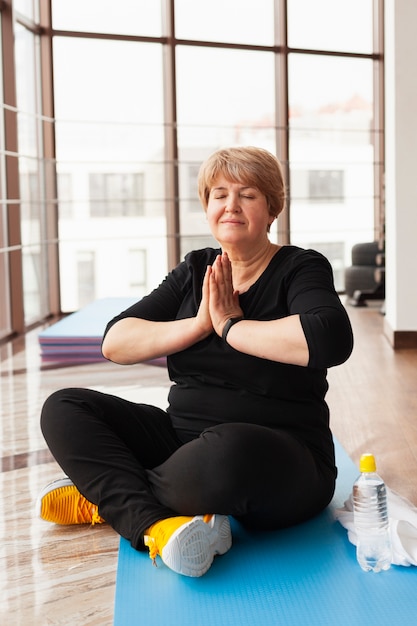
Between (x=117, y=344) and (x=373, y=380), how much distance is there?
2.10 metres

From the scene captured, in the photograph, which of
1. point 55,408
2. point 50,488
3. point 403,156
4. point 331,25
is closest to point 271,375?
point 55,408

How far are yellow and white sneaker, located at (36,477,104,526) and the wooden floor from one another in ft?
0.10

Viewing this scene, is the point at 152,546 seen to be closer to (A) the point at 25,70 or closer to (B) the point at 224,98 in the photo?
(A) the point at 25,70

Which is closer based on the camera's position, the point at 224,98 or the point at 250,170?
the point at 250,170

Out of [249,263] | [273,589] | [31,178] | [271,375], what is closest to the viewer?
[273,589]

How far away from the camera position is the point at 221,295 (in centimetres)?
192

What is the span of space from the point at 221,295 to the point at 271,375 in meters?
0.21

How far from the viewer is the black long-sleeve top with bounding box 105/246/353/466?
1.89 meters

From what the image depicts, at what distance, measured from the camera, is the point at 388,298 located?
5.16 metres

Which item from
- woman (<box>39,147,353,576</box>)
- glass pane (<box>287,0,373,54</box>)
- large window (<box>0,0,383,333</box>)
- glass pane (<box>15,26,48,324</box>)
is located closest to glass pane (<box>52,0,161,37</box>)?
large window (<box>0,0,383,333</box>)

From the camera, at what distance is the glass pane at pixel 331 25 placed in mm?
7480

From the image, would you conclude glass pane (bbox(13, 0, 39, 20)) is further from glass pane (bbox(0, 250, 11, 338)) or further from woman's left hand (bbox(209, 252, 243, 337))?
woman's left hand (bbox(209, 252, 243, 337))

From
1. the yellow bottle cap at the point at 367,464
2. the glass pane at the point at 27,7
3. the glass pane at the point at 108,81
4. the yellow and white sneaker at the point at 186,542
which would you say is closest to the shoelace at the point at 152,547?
the yellow and white sneaker at the point at 186,542

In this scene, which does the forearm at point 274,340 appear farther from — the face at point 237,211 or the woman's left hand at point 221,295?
the face at point 237,211
